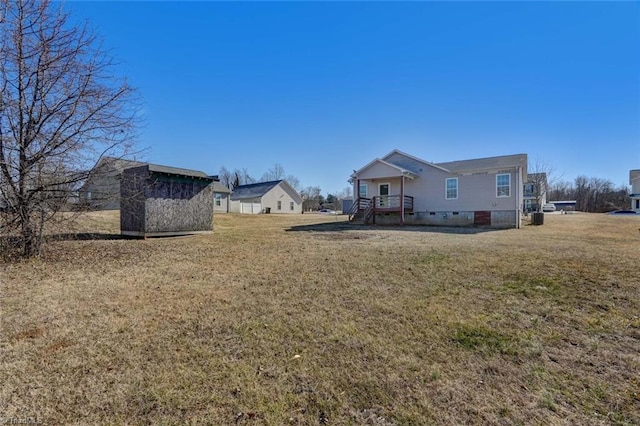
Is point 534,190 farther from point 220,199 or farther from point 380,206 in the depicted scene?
point 220,199

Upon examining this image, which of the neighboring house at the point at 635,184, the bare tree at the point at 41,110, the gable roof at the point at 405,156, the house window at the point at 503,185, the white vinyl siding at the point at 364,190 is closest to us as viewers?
the bare tree at the point at 41,110

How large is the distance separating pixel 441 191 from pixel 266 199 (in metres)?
24.1

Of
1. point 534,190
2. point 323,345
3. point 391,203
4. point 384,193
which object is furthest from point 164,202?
point 534,190

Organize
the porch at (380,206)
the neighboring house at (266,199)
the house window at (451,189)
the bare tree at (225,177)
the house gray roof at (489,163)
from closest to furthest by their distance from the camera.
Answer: the house gray roof at (489,163), the house window at (451,189), the porch at (380,206), the neighboring house at (266,199), the bare tree at (225,177)

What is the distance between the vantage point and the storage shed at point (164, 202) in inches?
463

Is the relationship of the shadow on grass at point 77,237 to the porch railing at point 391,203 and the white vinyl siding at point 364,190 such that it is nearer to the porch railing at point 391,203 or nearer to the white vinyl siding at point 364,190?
the porch railing at point 391,203

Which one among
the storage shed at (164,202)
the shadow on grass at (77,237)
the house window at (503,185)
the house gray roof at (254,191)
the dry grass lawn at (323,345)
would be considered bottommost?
the dry grass lawn at (323,345)

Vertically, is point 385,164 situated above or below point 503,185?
above

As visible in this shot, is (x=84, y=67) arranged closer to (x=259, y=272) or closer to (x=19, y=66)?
(x=19, y=66)

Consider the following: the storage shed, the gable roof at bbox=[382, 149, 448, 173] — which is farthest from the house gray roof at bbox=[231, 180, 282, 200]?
the storage shed

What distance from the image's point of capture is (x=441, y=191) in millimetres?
Answer: 20422

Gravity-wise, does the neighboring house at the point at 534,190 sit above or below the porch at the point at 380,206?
above

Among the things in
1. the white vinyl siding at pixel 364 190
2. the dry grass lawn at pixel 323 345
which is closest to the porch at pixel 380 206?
the white vinyl siding at pixel 364 190

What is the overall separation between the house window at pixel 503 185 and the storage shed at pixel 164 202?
16.3 metres
